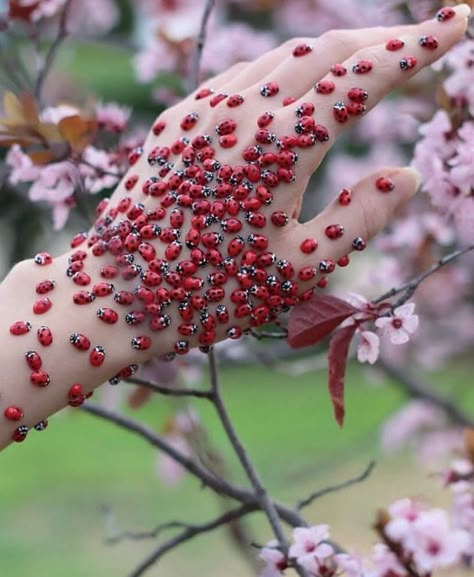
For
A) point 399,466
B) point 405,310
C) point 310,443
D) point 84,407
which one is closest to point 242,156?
point 405,310

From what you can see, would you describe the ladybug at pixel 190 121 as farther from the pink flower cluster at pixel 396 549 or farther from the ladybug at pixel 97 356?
the pink flower cluster at pixel 396 549

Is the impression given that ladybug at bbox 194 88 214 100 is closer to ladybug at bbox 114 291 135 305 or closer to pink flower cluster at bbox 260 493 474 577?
ladybug at bbox 114 291 135 305

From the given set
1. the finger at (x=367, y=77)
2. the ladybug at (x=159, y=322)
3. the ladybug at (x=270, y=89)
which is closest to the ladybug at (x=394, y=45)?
the finger at (x=367, y=77)

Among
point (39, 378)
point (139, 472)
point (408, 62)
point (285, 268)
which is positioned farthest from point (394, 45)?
point (139, 472)

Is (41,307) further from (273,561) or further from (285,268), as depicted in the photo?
(273,561)

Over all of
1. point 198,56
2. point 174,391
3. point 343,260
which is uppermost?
point 198,56

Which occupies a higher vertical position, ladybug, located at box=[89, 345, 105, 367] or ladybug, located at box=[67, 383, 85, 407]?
ladybug, located at box=[89, 345, 105, 367]

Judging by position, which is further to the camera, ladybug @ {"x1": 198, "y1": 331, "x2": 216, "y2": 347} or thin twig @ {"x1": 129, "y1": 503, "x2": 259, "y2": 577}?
thin twig @ {"x1": 129, "y1": 503, "x2": 259, "y2": 577}

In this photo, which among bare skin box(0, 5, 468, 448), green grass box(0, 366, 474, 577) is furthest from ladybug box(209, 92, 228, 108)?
green grass box(0, 366, 474, 577)
